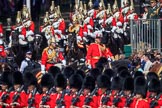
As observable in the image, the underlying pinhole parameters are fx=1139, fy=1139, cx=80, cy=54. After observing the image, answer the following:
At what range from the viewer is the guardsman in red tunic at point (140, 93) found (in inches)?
909

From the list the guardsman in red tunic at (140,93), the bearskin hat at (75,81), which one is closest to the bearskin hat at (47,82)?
the bearskin hat at (75,81)

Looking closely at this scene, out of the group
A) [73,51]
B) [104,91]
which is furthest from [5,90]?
[73,51]

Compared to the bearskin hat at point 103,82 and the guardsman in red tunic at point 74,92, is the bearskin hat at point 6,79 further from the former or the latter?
the bearskin hat at point 103,82

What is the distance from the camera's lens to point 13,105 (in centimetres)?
2522

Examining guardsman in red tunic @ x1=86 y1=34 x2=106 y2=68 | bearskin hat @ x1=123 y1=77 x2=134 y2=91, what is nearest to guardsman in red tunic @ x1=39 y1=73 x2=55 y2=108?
bearskin hat @ x1=123 y1=77 x2=134 y2=91

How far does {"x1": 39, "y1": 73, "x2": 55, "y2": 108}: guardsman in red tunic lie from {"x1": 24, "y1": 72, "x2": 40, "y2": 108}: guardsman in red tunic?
0.44ft

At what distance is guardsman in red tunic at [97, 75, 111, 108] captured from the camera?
24.1 metres

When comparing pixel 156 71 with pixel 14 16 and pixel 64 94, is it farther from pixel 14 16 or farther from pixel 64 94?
pixel 14 16

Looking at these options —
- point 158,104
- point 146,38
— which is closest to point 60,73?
point 158,104

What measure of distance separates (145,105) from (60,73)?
12.3 feet

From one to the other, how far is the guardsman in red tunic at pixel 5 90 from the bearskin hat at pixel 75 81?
1429 millimetres

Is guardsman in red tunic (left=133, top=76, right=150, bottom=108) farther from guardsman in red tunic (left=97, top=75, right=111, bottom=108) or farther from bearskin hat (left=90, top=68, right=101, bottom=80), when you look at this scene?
bearskin hat (left=90, top=68, right=101, bottom=80)

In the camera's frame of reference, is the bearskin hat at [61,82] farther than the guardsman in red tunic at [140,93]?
Yes

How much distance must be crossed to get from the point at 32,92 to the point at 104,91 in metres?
1.69
